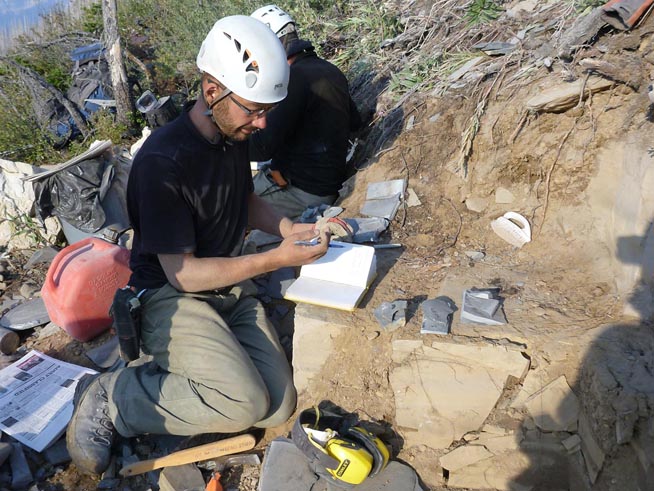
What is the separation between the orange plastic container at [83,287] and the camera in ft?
11.6

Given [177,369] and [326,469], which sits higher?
[177,369]

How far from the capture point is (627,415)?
204cm

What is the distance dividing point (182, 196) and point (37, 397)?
1718 millimetres

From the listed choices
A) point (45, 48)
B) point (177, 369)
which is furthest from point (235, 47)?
point (45, 48)

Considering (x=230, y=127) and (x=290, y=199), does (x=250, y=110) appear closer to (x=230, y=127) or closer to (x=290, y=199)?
(x=230, y=127)

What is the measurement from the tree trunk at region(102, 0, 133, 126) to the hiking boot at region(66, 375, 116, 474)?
5.02m

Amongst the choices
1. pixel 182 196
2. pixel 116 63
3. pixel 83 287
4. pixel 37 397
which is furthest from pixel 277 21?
pixel 116 63

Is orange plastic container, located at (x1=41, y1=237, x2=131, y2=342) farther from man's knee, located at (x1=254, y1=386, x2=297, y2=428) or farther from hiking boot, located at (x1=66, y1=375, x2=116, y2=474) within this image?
man's knee, located at (x1=254, y1=386, x2=297, y2=428)

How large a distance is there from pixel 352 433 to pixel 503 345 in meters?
0.84

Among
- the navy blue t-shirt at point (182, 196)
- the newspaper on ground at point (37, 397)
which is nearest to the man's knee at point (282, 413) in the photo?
the navy blue t-shirt at point (182, 196)

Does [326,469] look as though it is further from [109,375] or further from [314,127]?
[314,127]

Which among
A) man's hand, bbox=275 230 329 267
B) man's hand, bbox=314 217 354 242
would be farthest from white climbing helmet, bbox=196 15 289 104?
man's hand, bbox=314 217 354 242

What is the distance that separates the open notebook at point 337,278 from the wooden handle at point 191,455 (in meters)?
0.83

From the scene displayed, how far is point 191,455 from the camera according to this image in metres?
2.67
